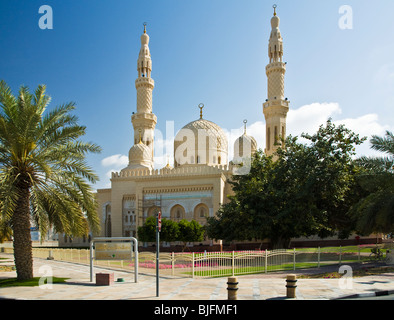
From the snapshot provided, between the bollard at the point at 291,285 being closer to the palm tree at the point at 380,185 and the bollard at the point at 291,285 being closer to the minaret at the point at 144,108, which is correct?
the palm tree at the point at 380,185

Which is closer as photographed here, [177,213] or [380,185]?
[380,185]

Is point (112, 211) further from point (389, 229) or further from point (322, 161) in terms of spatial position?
point (389, 229)

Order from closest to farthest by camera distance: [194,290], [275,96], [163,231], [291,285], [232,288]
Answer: [232,288] < [291,285] < [194,290] < [163,231] < [275,96]

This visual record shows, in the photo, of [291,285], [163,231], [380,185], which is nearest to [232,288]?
[291,285]

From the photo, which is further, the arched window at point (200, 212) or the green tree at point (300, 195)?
the arched window at point (200, 212)

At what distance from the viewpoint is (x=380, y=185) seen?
1681cm

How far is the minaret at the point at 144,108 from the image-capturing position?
132 feet

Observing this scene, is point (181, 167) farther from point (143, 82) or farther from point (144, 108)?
point (143, 82)

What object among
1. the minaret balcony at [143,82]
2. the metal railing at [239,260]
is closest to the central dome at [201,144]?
the minaret balcony at [143,82]

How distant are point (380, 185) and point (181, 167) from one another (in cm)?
2130

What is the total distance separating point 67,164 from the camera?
43.3 ft

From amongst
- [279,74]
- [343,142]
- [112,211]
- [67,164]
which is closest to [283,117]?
[279,74]

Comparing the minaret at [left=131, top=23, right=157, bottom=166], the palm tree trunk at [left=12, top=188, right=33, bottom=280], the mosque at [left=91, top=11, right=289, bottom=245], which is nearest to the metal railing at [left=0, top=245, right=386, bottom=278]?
Result: the palm tree trunk at [left=12, top=188, right=33, bottom=280]

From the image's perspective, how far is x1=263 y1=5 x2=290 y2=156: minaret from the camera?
120ft
